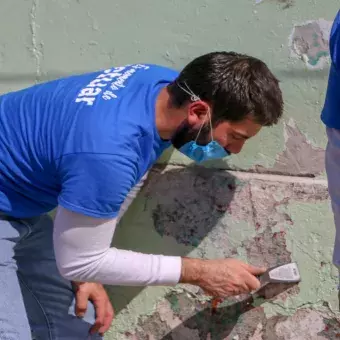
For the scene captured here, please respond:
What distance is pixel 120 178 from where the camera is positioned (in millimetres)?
1866

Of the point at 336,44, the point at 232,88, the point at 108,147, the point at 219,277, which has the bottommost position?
the point at 219,277

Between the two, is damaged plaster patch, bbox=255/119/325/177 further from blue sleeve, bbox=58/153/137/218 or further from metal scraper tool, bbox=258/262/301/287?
blue sleeve, bbox=58/153/137/218

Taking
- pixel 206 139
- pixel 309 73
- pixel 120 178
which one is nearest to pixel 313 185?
pixel 309 73

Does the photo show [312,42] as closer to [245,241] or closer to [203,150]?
[203,150]

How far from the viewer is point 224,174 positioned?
2441 mm

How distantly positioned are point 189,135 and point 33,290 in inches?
32.0

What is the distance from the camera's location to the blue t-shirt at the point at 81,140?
185 cm

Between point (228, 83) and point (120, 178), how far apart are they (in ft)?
1.29

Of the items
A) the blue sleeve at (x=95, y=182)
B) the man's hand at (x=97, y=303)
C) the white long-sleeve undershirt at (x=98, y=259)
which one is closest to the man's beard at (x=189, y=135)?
the blue sleeve at (x=95, y=182)

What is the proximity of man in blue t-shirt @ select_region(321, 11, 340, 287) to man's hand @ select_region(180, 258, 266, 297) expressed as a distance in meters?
0.29

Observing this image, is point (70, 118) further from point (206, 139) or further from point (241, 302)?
point (241, 302)

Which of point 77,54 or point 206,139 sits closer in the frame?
point 206,139

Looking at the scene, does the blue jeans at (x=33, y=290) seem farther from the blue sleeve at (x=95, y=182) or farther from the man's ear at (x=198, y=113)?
the man's ear at (x=198, y=113)

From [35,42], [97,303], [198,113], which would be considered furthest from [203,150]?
[35,42]
